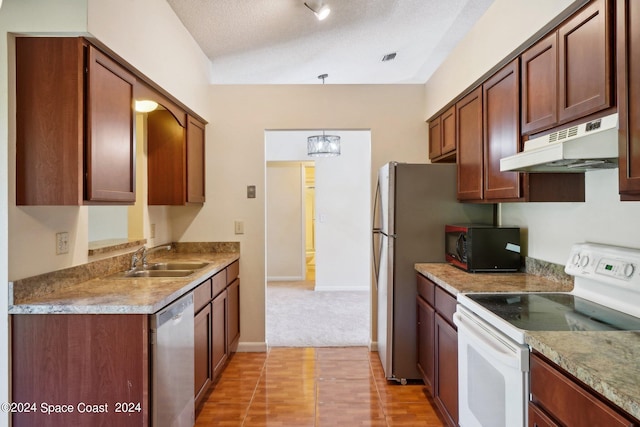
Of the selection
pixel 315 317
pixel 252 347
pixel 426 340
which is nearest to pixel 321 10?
pixel 426 340

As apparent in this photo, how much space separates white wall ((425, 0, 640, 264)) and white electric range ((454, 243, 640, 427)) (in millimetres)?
128

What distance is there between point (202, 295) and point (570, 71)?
2278 millimetres

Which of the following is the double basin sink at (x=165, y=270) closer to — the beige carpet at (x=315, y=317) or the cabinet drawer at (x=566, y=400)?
the beige carpet at (x=315, y=317)

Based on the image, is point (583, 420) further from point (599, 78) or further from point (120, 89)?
point (120, 89)

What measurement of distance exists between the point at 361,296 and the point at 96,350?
414cm

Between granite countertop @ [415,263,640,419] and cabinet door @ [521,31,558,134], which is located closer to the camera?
granite countertop @ [415,263,640,419]

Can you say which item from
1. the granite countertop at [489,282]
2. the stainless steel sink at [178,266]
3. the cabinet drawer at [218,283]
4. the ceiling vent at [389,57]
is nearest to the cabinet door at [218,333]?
the cabinet drawer at [218,283]

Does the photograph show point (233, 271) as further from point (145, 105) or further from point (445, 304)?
point (445, 304)

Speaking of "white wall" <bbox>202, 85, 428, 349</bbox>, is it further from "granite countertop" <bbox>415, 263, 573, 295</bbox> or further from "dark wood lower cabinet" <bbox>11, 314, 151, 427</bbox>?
"dark wood lower cabinet" <bbox>11, 314, 151, 427</bbox>

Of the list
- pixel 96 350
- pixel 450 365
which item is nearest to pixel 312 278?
pixel 450 365

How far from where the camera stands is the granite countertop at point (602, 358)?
880 millimetres

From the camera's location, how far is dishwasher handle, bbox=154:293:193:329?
1644 mm

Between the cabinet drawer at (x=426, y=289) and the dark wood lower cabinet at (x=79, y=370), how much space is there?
5.43 feet

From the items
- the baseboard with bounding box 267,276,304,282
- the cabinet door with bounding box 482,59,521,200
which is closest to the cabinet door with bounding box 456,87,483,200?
the cabinet door with bounding box 482,59,521,200
